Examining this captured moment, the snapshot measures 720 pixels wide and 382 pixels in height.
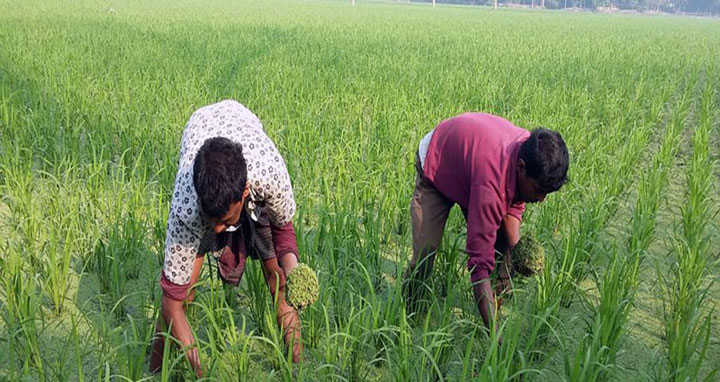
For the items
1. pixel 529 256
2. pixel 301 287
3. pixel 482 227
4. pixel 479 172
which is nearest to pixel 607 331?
pixel 529 256

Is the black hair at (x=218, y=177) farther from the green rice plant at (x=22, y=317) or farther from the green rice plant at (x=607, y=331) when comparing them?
the green rice plant at (x=607, y=331)

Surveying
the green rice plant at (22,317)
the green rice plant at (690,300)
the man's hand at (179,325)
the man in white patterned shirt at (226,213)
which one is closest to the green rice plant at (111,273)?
the green rice plant at (22,317)

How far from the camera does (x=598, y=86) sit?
23.4 feet

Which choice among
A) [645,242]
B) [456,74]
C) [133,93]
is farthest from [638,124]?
[133,93]

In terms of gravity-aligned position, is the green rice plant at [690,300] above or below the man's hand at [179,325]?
below

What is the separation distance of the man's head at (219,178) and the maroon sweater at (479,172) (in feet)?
2.61

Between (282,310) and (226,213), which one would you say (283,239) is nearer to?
(282,310)

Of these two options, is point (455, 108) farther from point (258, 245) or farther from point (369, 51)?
point (369, 51)

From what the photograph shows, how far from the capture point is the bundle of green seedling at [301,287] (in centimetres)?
173

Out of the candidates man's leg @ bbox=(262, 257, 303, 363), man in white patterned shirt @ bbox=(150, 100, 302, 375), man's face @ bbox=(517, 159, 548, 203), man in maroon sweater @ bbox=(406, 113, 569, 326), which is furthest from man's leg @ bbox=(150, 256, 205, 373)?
man's face @ bbox=(517, 159, 548, 203)

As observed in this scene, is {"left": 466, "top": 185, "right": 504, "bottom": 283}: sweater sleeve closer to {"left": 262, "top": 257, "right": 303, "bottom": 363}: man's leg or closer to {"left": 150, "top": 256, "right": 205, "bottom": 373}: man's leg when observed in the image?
{"left": 262, "top": 257, "right": 303, "bottom": 363}: man's leg

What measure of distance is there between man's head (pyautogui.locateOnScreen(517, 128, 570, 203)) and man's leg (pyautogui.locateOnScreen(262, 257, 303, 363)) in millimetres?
858

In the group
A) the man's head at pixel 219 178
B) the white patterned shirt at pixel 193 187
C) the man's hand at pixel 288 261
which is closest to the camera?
the man's head at pixel 219 178

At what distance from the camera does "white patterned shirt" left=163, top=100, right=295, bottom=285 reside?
1.67 metres
